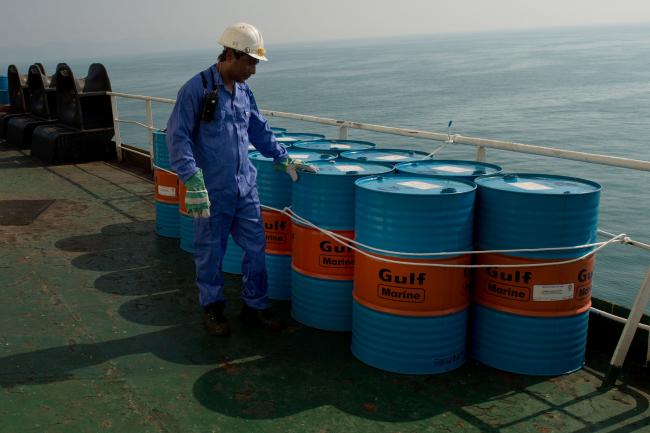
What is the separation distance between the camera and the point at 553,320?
12.1 ft

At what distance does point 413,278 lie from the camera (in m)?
3.68

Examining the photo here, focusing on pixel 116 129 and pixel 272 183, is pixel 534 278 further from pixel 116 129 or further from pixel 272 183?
pixel 116 129

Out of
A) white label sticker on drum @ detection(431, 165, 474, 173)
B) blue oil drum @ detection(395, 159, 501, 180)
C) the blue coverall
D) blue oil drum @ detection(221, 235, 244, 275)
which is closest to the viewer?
the blue coverall

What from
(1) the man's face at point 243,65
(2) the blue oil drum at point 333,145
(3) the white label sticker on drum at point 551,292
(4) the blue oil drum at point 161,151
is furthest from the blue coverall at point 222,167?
(4) the blue oil drum at point 161,151

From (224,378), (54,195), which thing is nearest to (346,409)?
(224,378)

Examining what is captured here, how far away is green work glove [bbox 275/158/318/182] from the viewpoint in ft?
14.1

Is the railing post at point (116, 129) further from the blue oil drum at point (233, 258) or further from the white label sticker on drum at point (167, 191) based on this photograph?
the blue oil drum at point (233, 258)

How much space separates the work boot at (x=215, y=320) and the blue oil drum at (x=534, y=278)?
162cm

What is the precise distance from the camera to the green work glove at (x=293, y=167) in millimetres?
4309

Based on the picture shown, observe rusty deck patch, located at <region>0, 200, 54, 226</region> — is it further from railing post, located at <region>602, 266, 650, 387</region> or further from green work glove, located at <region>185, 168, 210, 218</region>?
railing post, located at <region>602, 266, 650, 387</region>

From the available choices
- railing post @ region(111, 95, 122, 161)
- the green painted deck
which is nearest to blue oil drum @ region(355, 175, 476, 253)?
the green painted deck

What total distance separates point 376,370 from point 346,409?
50cm

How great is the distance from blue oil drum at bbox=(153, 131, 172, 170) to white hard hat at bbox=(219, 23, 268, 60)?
2.53 metres

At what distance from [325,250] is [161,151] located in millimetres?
2799
